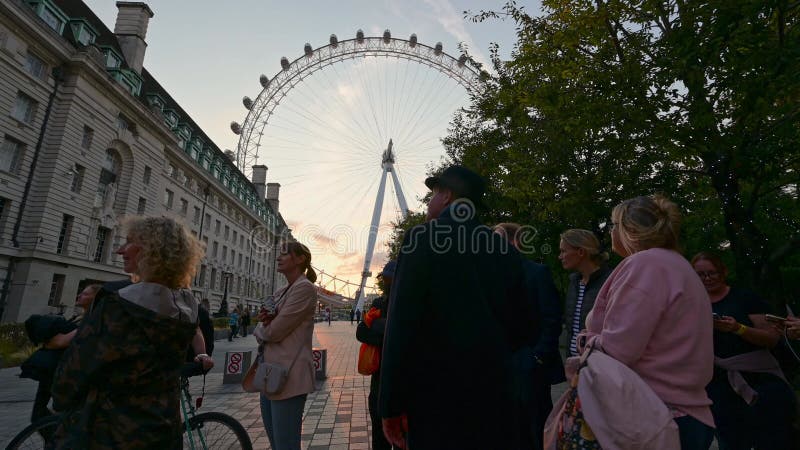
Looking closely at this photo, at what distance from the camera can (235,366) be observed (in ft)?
36.5

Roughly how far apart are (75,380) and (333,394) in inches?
303

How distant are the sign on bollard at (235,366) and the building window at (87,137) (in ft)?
95.4

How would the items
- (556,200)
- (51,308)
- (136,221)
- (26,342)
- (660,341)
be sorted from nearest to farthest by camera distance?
(660,341) < (136,221) < (556,200) < (26,342) < (51,308)

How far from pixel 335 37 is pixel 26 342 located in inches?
1904

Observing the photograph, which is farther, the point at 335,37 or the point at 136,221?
the point at 335,37

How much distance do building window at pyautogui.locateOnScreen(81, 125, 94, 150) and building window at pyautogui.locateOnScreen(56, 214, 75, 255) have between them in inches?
216

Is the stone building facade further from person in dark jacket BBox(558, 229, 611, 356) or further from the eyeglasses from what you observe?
the eyeglasses

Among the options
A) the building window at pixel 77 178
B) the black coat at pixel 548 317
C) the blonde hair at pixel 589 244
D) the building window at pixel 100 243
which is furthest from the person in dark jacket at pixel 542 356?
the building window at pixel 100 243

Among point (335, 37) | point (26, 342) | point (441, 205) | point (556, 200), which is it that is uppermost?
point (335, 37)

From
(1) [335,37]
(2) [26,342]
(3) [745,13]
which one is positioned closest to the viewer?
(3) [745,13]

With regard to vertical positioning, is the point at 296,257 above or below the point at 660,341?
above

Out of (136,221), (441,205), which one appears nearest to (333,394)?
(136,221)

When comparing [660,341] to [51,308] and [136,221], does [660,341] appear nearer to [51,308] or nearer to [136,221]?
[136,221]

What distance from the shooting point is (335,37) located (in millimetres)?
54250
